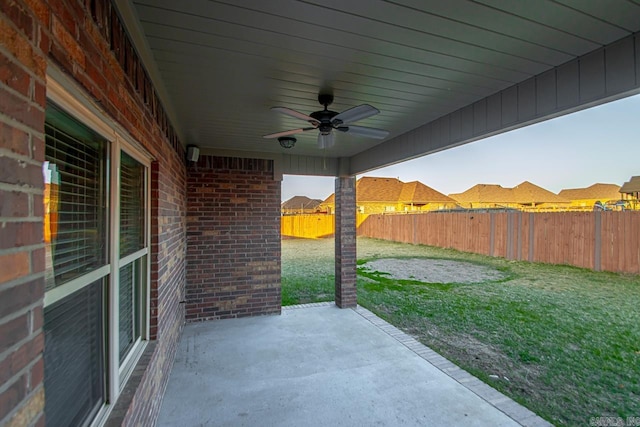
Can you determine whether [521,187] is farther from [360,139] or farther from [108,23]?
[108,23]

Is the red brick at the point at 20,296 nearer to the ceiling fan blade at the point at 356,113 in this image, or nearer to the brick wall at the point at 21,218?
the brick wall at the point at 21,218

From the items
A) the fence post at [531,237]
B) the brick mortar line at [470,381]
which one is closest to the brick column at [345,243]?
the brick mortar line at [470,381]

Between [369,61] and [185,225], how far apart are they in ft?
12.3

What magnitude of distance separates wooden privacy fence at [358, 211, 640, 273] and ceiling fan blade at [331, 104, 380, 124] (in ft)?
27.5

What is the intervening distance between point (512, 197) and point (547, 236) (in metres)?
22.5

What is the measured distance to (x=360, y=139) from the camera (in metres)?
4.29

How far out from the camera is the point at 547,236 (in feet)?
30.1

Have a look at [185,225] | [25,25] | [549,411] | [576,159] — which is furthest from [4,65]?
[576,159]

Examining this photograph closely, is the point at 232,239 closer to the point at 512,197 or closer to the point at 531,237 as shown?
the point at 531,237

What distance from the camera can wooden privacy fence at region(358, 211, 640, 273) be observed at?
7.43m

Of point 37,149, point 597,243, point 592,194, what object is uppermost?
point 592,194

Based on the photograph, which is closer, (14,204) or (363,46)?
(14,204)

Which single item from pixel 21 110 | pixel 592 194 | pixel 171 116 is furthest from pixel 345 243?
pixel 592 194

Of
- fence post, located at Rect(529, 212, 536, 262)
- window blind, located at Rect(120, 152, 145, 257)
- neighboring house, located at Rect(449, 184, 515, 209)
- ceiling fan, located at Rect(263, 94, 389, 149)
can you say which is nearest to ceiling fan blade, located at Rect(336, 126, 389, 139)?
ceiling fan, located at Rect(263, 94, 389, 149)
